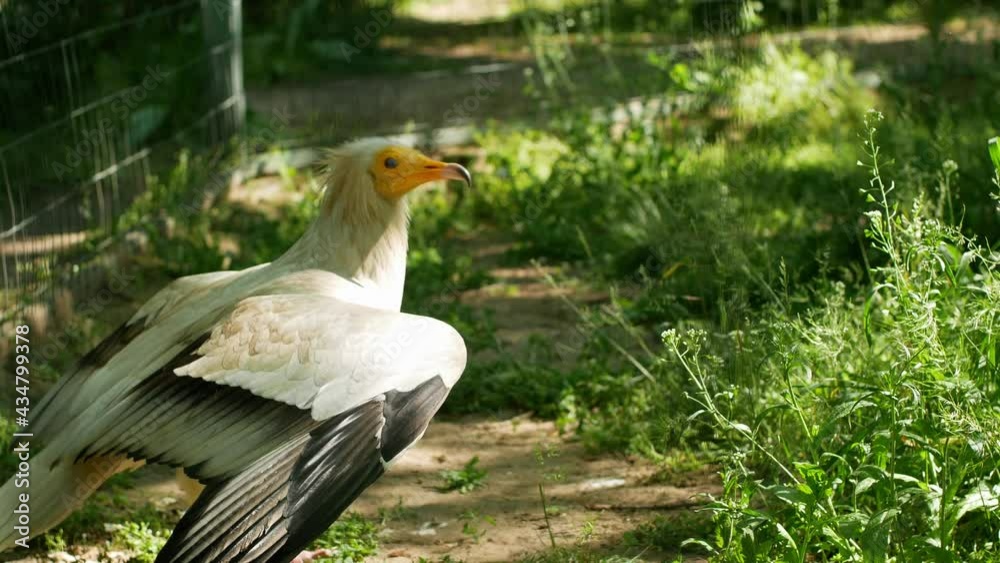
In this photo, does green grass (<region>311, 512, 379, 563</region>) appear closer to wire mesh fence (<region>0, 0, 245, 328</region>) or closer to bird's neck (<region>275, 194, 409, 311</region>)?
bird's neck (<region>275, 194, 409, 311</region>)

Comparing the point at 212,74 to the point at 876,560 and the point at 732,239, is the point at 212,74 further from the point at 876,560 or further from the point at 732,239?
the point at 876,560

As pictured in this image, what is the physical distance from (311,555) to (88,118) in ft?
11.8

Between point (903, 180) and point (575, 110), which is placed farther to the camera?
point (575, 110)

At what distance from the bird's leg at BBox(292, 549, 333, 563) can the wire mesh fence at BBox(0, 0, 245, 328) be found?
6.76 feet

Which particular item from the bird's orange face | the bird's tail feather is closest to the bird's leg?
the bird's tail feather

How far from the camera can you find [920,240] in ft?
10.9

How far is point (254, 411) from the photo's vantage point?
11.2 feet

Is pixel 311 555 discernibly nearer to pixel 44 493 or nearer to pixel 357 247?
pixel 44 493

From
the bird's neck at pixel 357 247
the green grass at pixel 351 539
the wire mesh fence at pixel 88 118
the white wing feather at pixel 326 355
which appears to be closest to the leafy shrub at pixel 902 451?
the white wing feather at pixel 326 355

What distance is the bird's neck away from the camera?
14.4 feet

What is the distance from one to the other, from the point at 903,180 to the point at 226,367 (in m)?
2.71

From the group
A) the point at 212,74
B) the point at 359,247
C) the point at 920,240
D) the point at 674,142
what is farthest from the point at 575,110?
the point at 920,240

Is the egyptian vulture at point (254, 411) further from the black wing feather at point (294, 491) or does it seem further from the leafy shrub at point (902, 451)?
the leafy shrub at point (902, 451)

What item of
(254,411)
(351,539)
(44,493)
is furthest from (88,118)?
(254,411)
